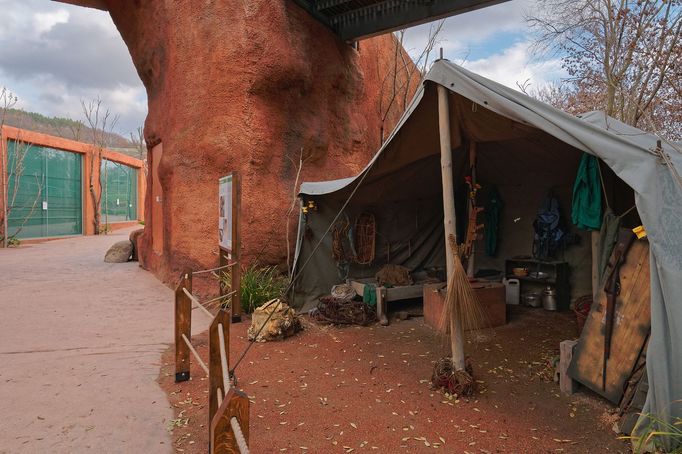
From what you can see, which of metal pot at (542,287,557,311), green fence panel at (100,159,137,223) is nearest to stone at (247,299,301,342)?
metal pot at (542,287,557,311)

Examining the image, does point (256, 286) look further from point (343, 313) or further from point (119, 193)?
point (119, 193)

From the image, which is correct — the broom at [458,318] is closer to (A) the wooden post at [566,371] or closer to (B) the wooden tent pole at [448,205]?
(B) the wooden tent pole at [448,205]

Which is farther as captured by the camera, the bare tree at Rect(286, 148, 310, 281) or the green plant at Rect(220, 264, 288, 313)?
the bare tree at Rect(286, 148, 310, 281)

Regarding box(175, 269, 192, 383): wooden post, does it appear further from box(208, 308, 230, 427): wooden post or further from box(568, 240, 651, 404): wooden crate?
box(568, 240, 651, 404): wooden crate

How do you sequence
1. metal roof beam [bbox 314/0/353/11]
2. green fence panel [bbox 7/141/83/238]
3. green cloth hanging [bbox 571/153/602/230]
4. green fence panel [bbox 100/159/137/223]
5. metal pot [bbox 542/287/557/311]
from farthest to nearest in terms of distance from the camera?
green fence panel [bbox 100/159/137/223]
green fence panel [bbox 7/141/83/238]
metal roof beam [bbox 314/0/353/11]
metal pot [bbox 542/287/557/311]
green cloth hanging [bbox 571/153/602/230]

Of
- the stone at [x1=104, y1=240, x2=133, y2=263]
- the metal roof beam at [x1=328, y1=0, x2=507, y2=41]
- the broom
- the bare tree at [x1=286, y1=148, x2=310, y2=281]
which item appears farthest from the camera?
the stone at [x1=104, y1=240, x2=133, y2=263]

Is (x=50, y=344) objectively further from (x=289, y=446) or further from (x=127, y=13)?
(x=127, y=13)

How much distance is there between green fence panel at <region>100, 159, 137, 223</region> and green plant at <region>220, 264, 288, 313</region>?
18092 mm

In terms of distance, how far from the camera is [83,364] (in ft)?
13.1

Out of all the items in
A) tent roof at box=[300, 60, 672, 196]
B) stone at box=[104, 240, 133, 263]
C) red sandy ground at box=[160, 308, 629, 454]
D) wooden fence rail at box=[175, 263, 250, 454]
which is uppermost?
tent roof at box=[300, 60, 672, 196]

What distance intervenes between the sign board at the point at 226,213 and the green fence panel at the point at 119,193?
18.3 meters

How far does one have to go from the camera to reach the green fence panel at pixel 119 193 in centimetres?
2205

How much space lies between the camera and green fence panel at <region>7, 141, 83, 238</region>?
47.7ft

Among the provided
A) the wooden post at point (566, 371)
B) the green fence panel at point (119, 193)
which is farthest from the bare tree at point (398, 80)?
the green fence panel at point (119, 193)
